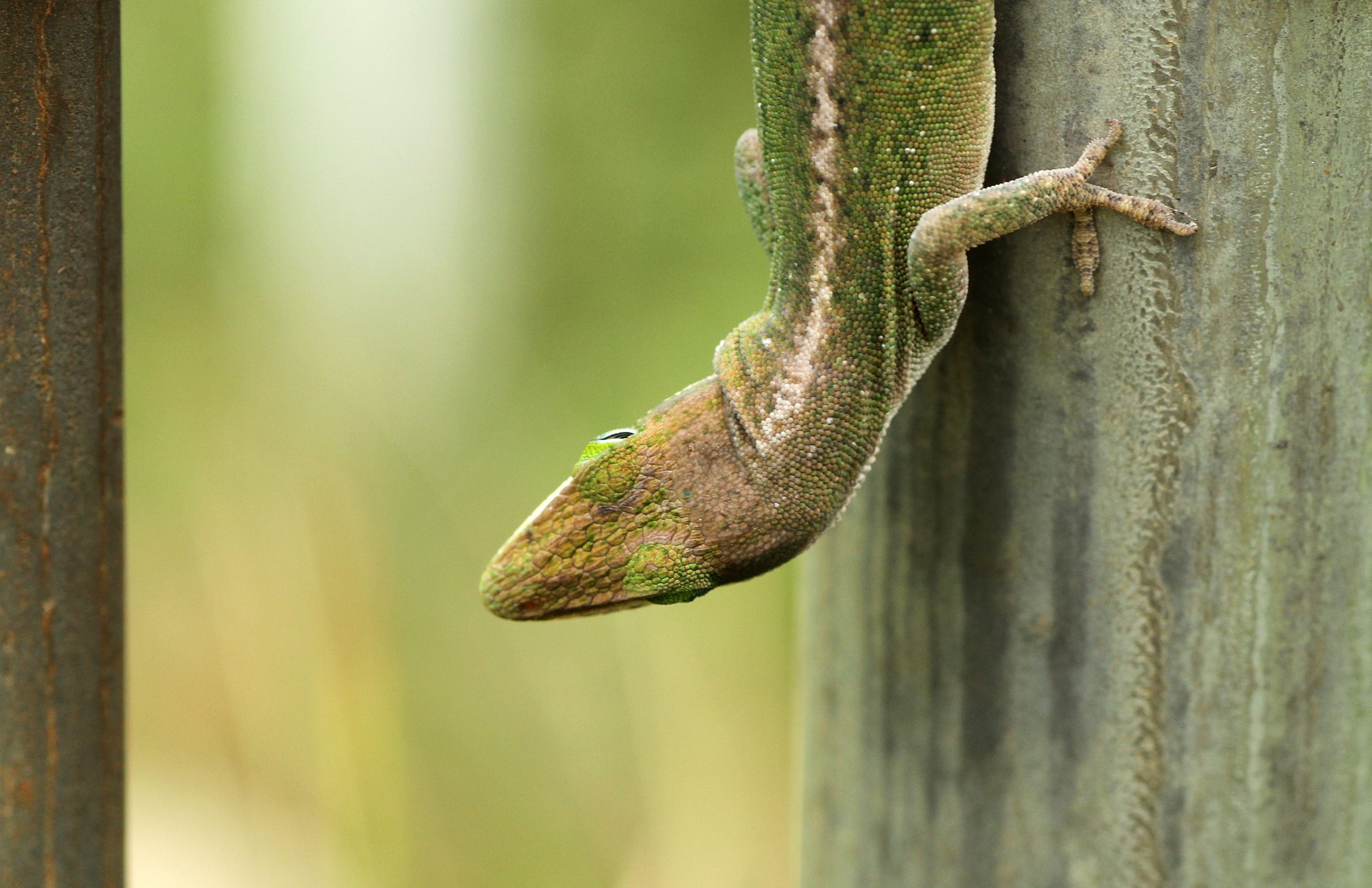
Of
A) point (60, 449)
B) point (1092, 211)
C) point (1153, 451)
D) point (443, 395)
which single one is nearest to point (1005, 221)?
point (1092, 211)

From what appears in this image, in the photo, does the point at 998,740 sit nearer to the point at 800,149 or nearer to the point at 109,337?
the point at 800,149

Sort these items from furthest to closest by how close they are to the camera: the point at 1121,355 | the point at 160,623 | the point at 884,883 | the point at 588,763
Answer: the point at 160,623 → the point at 588,763 → the point at 884,883 → the point at 1121,355

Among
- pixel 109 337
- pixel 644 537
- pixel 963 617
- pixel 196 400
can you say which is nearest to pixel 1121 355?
pixel 963 617

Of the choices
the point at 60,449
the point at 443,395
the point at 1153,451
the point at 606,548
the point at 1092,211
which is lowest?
the point at 606,548

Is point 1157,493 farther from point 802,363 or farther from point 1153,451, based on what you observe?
point 802,363

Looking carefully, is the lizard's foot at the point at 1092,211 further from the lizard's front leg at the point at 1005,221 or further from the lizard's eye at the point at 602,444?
the lizard's eye at the point at 602,444
